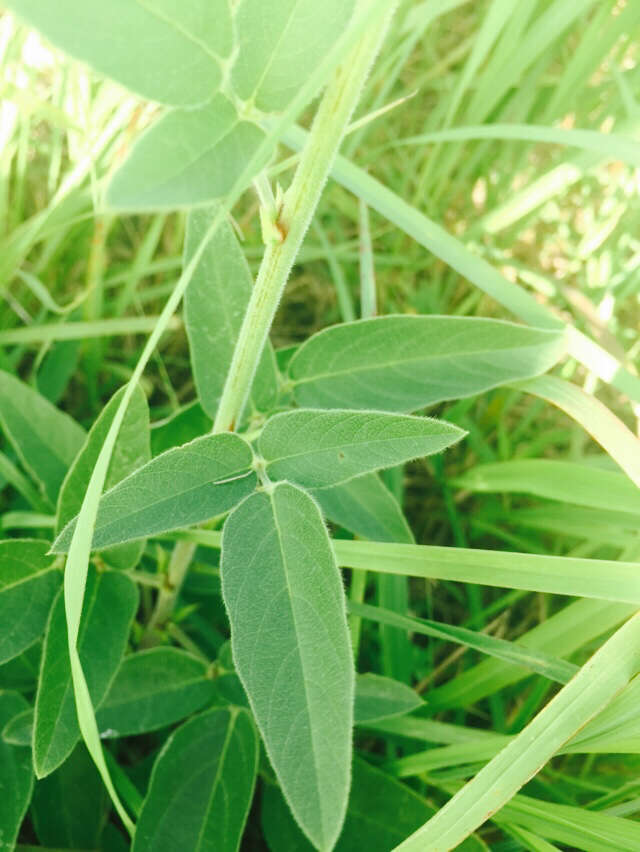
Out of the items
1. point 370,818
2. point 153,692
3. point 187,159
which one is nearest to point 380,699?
point 370,818

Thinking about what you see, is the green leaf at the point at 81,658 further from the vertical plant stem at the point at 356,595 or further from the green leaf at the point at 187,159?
the green leaf at the point at 187,159

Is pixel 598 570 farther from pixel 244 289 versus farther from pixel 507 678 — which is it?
pixel 244 289

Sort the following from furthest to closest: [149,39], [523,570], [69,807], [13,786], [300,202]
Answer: [69,807] → [13,786] → [523,570] → [300,202] → [149,39]

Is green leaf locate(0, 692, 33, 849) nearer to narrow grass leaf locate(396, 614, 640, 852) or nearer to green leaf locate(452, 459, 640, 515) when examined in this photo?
narrow grass leaf locate(396, 614, 640, 852)

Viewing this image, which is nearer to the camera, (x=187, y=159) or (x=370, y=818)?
(x=187, y=159)

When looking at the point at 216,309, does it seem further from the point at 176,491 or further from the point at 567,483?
the point at 567,483

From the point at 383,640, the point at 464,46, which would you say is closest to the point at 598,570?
the point at 383,640

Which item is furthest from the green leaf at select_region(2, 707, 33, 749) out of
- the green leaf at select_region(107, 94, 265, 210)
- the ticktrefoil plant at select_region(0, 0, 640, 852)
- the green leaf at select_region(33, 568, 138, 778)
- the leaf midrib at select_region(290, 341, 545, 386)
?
the green leaf at select_region(107, 94, 265, 210)

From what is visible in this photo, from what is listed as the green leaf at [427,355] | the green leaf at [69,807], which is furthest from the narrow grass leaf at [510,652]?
the green leaf at [69,807]
